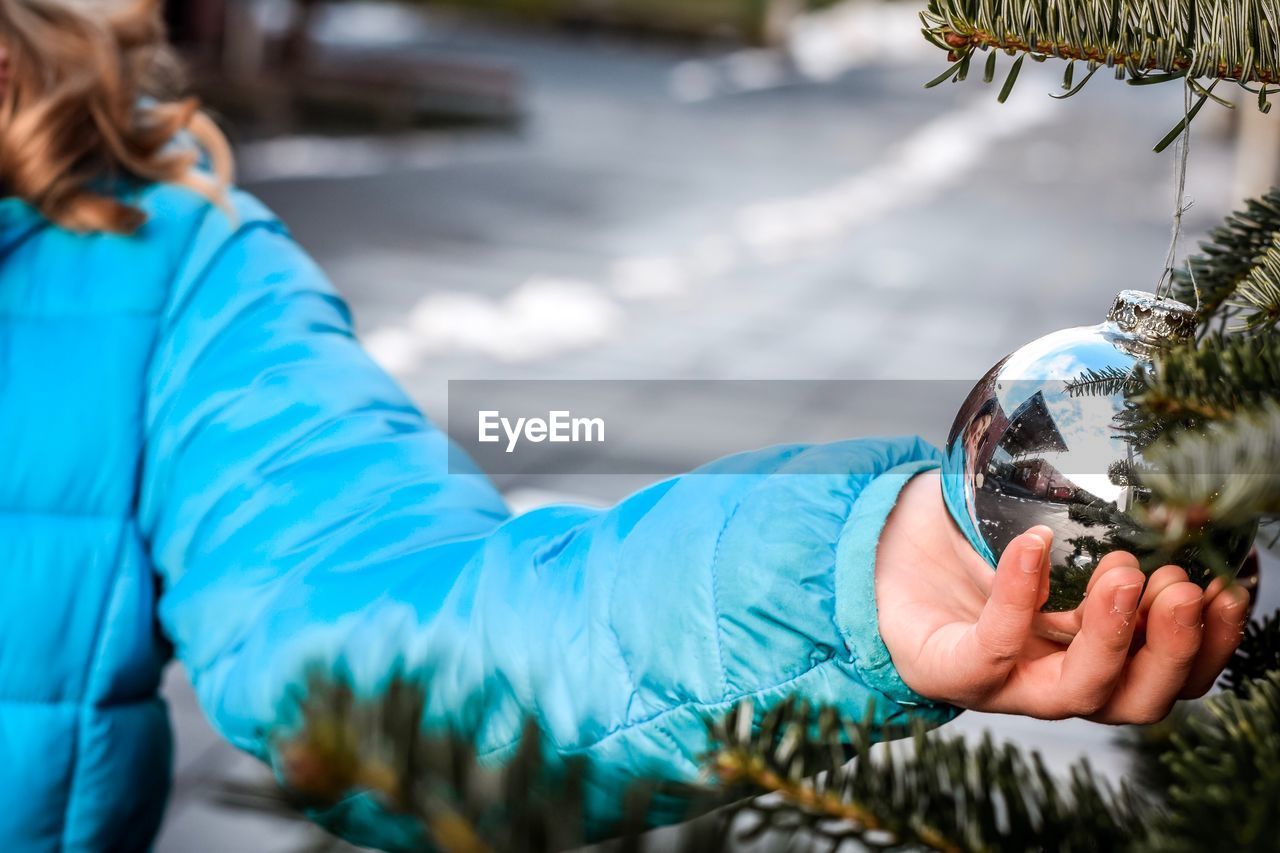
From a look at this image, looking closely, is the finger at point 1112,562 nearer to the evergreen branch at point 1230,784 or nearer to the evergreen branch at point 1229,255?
the evergreen branch at point 1230,784

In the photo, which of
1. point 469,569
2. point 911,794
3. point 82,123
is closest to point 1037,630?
point 911,794

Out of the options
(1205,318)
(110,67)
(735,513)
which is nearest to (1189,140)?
(1205,318)

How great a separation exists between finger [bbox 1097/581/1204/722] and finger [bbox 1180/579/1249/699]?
0.02 metres

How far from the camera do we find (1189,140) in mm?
585

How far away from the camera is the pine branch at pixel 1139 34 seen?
56 cm

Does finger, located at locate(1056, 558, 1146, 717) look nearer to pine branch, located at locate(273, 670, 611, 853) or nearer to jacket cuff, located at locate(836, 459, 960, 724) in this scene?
jacket cuff, located at locate(836, 459, 960, 724)

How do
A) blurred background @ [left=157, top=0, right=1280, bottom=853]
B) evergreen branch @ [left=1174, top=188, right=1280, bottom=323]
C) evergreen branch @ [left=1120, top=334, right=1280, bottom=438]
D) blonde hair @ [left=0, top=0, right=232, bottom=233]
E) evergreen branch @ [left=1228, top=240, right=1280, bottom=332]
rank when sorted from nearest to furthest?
1. evergreen branch @ [left=1120, top=334, right=1280, bottom=438]
2. evergreen branch @ [left=1228, top=240, right=1280, bottom=332]
3. evergreen branch @ [left=1174, top=188, right=1280, bottom=323]
4. blonde hair @ [left=0, top=0, right=232, bottom=233]
5. blurred background @ [left=157, top=0, right=1280, bottom=853]

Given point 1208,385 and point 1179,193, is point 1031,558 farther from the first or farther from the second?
point 1179,193

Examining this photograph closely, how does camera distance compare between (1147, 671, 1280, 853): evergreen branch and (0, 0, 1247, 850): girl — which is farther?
(0, 0, 1247, 850): girl

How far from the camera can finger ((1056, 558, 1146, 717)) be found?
53cm

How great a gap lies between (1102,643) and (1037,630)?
5 cm

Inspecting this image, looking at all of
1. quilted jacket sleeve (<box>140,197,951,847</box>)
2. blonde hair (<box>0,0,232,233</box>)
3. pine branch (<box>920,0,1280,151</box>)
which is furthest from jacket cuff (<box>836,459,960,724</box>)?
blonde hair (<box>0,0,232,233</box>)

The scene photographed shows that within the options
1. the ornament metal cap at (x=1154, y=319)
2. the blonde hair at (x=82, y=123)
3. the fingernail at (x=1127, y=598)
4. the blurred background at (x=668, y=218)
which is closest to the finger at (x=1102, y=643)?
the fingernail at (x=1127, y=598)

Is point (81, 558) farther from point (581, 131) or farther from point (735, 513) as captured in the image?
point (581, 131)
